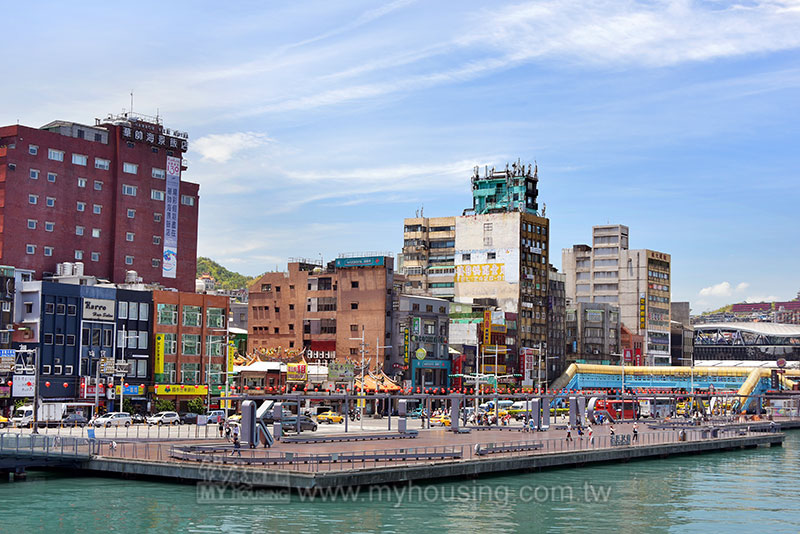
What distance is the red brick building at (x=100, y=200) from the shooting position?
136250 mm

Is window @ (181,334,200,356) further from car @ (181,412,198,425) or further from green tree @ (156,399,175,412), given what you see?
car @ (181,412,198,425)

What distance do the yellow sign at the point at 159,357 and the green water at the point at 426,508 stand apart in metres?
59.4

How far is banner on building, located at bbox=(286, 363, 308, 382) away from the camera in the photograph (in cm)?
15475

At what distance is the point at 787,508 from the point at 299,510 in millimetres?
30455

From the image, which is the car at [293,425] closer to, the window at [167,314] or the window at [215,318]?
the window at [167,314]

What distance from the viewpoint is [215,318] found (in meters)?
141

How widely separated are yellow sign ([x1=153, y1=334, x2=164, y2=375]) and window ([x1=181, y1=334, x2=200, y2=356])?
3.54 metres

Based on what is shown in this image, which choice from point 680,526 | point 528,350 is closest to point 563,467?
point 680,526

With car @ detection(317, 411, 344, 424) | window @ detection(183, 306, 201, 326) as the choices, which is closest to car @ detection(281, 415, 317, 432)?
car @ detection(317, 411, 344, 424)

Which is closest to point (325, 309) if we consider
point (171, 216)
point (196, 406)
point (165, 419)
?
point (171, 216)

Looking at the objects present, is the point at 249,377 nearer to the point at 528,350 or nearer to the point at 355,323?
the point at 355,323

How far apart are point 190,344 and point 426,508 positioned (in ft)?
268

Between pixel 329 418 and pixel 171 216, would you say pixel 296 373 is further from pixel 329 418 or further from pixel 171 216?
pixel 171 216

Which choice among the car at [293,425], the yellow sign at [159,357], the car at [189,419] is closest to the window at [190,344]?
the yellow sign at [159,357]
